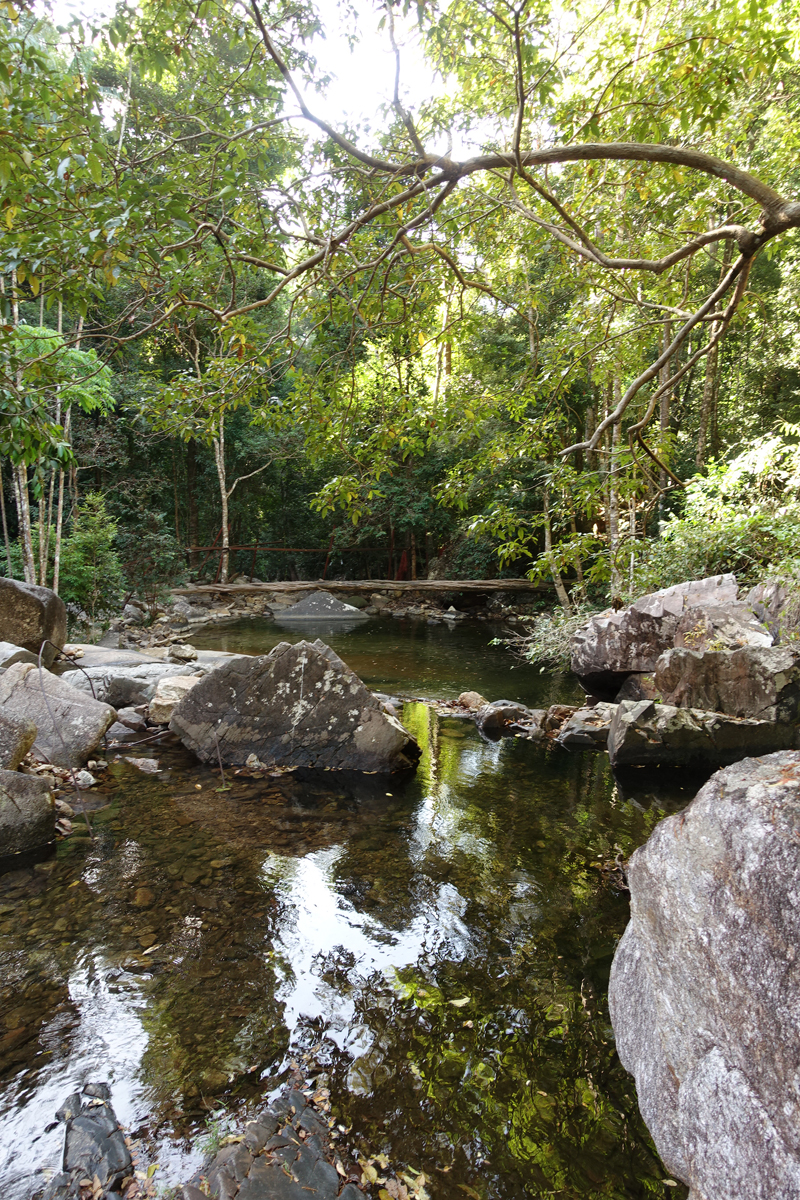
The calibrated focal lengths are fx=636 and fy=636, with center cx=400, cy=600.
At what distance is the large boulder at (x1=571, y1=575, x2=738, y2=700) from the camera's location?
748 centimetres

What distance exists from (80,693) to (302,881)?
3179mm

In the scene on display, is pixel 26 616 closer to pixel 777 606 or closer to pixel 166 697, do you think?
pixel 166 697

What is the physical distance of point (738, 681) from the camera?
6125mm

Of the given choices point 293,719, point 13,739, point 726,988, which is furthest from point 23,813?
point 726,988

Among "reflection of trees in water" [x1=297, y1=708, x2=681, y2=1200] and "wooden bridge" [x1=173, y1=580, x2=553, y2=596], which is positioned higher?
"wooden bridge" [x1=173, y1=580, x2=553, y2=596]

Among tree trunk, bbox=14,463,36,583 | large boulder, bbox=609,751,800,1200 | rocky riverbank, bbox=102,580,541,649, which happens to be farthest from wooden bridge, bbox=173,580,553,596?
large boulder, bbox=609,751,800,1200

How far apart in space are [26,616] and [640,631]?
725 centimetres

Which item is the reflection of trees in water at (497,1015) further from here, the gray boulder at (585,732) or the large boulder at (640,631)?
the large boulder at (640,631)

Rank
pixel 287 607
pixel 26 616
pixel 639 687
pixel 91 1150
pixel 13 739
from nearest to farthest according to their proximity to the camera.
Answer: pixel 91 1150 < pixel 13 739 < pixel 26 616 < pixel 639 687 < pixel 287 607

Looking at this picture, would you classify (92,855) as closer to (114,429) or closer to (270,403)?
(270,403)

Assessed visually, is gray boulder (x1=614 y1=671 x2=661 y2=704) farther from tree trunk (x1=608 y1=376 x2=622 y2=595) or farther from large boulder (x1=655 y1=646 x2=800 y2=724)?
tree trunk (x1=608 y1=376 x2=622 y2=595)

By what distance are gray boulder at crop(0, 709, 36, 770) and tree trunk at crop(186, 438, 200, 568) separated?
1664 cm

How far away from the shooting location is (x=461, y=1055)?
8.21 ft

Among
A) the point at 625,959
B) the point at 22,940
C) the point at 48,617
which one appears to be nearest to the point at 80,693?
the point at 48,617
